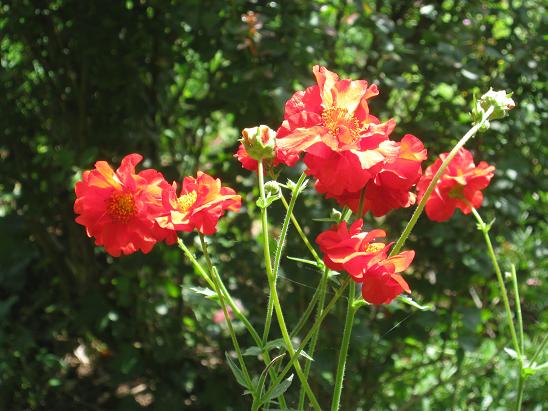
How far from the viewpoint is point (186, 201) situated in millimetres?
820

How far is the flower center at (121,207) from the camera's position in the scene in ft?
2.68

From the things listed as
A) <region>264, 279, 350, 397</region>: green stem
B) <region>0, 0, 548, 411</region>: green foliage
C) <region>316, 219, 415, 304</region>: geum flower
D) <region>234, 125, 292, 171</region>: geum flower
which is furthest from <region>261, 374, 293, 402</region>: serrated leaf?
<region>0, 0, 548, 411</region>: green foliage

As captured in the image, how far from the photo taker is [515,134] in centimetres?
171

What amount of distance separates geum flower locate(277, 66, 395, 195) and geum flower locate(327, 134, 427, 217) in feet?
0.09

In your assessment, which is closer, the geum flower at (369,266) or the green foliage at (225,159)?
the geum flower at (369,266)

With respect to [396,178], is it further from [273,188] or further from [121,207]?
[121,207]

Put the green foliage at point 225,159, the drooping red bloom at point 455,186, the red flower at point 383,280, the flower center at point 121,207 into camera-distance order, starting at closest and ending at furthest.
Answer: the red flower at point 383,280 < the flower center at point 121,207 < the drooping red bloom at point 455,186 < the green foliage at point 225,159

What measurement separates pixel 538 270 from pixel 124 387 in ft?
4.28

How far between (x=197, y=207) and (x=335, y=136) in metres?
0.17

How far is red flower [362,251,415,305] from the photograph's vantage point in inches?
28.2

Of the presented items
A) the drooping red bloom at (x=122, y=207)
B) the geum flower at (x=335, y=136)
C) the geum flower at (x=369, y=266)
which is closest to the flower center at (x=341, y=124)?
the geum flower at (x=335, y=136)

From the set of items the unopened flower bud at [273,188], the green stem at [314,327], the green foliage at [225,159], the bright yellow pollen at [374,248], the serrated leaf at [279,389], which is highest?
the unopened flower bud at [273,188]

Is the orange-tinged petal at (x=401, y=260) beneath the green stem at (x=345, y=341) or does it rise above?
above

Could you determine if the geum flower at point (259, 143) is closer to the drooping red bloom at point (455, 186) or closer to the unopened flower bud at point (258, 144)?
the unopened flower bud at point (258, 144)
